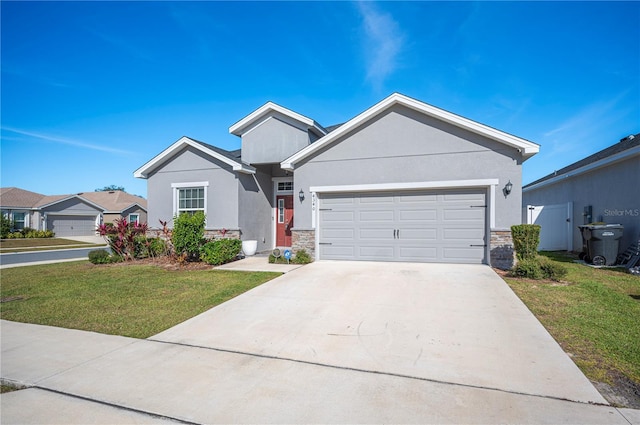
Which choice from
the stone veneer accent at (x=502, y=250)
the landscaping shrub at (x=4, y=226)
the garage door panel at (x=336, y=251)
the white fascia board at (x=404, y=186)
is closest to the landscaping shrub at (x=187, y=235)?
the white fascia board at (x=404, y=186)

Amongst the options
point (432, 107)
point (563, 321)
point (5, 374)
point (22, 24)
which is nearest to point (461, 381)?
point (563, 321)

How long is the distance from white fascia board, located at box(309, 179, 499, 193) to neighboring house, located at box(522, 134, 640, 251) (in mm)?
4737

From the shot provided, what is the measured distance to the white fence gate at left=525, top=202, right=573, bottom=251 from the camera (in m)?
13.9

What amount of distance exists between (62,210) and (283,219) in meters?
27.3

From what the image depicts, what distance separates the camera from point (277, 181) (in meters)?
14.4

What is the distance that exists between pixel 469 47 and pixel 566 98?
512cm

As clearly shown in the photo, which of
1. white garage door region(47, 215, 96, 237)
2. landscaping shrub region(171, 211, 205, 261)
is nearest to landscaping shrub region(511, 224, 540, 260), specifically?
landscaping shrub region(171, 211, 205, 261)

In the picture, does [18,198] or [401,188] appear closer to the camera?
[401,188]

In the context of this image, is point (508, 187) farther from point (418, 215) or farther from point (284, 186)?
point (284, 186)

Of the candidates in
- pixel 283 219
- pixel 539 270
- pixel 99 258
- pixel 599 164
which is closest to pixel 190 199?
pixel 99 258

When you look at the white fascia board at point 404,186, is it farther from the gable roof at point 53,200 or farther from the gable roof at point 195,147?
the gable roof at point 53,200

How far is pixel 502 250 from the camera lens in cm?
881

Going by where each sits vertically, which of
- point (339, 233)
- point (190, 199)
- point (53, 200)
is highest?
point (53, 200)

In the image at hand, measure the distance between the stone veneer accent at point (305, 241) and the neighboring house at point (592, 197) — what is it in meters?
10.1
